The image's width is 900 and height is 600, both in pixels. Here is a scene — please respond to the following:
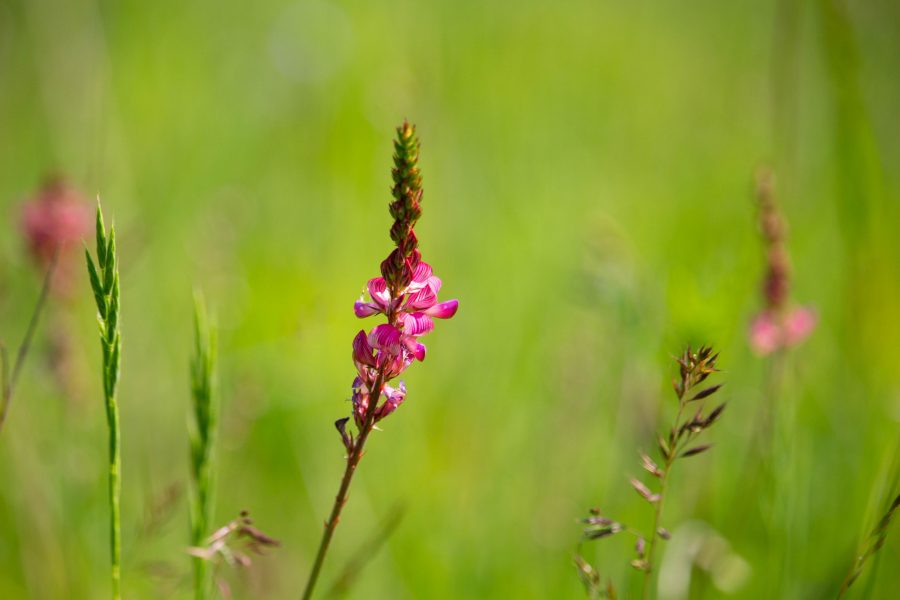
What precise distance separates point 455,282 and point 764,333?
2144mm

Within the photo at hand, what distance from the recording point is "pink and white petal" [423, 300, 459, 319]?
1.05 meters

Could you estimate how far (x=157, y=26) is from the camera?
5.96 m

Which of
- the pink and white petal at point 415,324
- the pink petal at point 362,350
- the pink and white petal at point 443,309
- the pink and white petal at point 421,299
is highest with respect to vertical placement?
the pink and white petal at point 421,299

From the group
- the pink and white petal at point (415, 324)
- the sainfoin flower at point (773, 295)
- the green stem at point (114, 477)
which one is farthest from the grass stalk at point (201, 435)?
the sainfoin flower at point (773, 295)

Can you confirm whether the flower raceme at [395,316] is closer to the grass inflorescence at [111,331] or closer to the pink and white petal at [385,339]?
the pink and white petal at [385,339]

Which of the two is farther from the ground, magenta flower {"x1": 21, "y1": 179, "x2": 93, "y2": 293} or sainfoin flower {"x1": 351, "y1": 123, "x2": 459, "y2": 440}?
magenta flower {"x1": 21, "y1": 179, "x2": 93, "y2": 293}

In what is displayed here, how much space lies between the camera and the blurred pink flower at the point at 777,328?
6.36 ft

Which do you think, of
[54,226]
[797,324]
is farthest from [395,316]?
[54,226]

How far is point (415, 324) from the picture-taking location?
1084 millimetres

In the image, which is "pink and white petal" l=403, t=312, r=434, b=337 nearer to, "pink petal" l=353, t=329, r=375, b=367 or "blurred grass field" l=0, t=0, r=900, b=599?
"pink petal" l=353, t=329, r=375, b=367

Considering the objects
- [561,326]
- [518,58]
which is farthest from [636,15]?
[561,326]

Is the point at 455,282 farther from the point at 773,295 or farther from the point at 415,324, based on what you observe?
the point at 415,324

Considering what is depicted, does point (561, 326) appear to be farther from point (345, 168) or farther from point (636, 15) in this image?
point (636, 15)

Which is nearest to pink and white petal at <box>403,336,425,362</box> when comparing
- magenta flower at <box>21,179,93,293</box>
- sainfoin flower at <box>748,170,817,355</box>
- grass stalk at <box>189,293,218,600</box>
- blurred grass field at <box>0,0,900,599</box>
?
grass stalk at <box>189,293,218,600</box>
